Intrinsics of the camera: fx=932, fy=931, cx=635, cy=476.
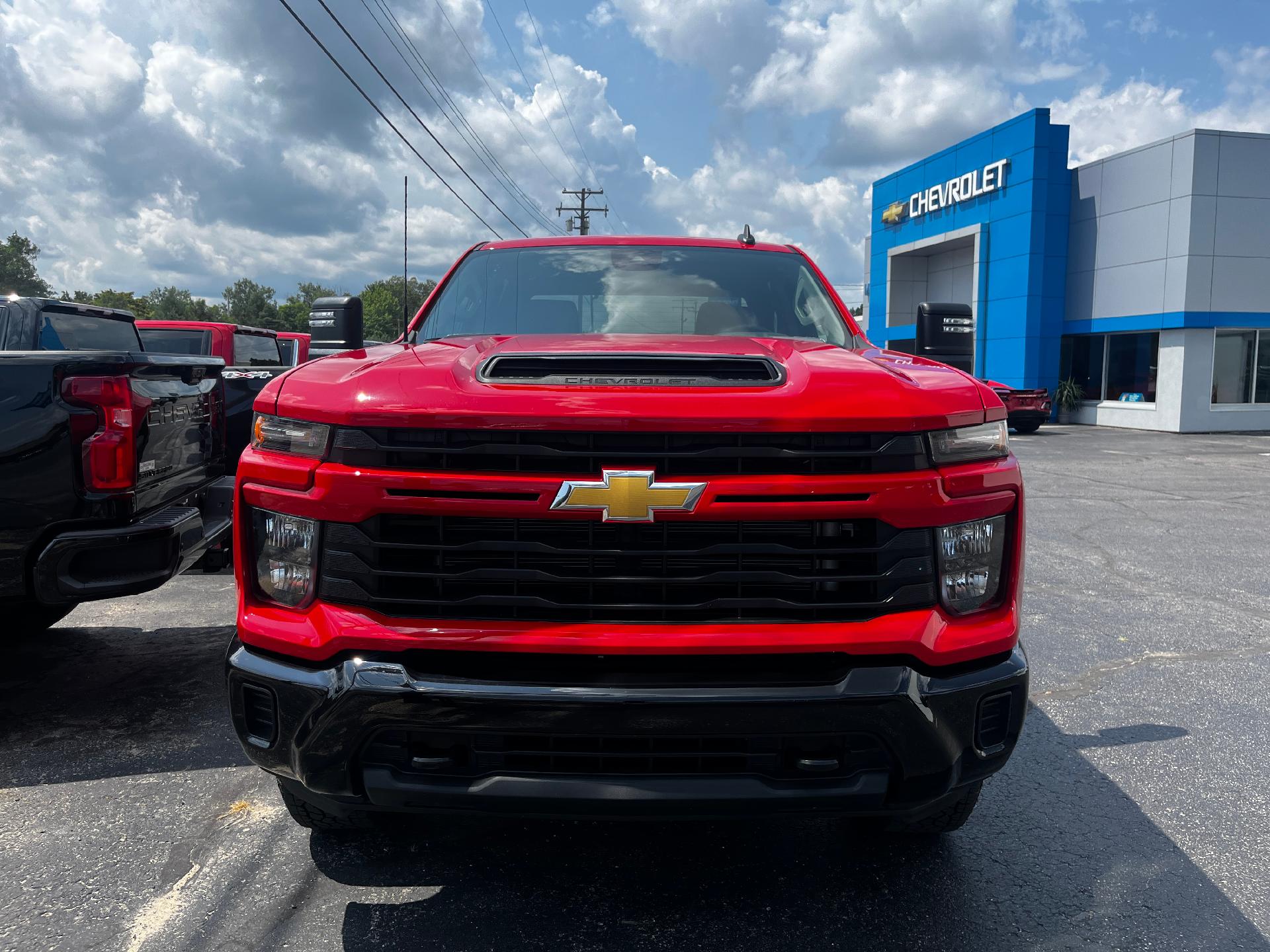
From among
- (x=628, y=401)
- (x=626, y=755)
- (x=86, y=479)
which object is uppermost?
(x=628, y=401)

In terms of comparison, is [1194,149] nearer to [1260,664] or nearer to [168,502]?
[1260,664]

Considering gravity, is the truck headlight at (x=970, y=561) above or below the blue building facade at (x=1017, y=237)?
below

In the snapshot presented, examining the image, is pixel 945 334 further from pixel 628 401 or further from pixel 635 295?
pixel 628 401

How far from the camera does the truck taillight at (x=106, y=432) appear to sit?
11.6ft

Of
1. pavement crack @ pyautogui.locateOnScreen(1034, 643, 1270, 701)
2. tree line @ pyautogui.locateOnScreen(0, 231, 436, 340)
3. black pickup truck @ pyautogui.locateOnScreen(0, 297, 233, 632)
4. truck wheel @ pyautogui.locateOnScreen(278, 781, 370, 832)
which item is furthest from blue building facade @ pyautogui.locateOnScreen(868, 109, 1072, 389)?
tree line @ pyautogui.locateOnScreen(0, 231, 436, 340)

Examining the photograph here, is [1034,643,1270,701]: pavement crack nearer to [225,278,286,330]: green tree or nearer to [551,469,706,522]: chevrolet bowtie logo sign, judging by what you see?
[551,469,706,522]: chevrolet bowtie logo sign

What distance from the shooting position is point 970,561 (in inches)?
91.0

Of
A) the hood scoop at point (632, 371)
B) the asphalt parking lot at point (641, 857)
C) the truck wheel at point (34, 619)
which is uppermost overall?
the hood scoop at point (632, 371)

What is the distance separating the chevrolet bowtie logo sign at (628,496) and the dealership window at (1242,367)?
26.7 meters

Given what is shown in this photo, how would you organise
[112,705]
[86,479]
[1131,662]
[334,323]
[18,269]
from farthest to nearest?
1. [18,269]
2. [1131,662]
3. [112,705]
4. [334,323]
5. [86,479]

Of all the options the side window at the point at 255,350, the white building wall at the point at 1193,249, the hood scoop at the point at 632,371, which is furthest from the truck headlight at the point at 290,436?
the white building wall at the point at 1193,249

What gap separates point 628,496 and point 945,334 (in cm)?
199

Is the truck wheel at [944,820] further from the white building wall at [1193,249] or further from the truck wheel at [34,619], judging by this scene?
the white building wall at [1193,249]

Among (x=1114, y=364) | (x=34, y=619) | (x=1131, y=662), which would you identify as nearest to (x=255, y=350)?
(x=34, y=619)
